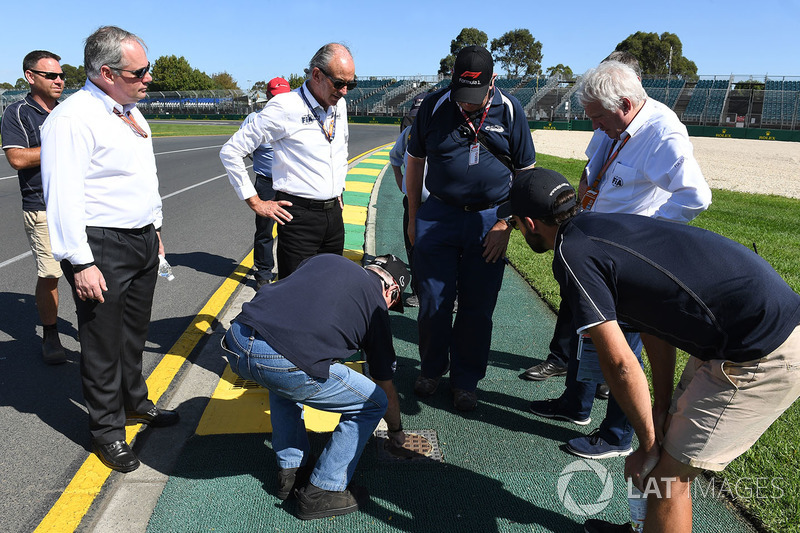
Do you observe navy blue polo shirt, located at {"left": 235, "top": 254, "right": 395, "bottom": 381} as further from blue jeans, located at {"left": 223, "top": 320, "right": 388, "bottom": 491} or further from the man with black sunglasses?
the man with black sunglasses

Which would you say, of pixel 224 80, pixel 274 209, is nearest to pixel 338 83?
pixel 274 209

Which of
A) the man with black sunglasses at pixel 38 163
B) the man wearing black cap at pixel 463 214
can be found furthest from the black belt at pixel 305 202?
the man with black sunglasses at pixel 38 163

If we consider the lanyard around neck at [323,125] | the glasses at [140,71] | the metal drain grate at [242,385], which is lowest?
the metal drain grate at [242,385]

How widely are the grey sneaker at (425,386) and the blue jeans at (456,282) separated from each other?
0.48ft

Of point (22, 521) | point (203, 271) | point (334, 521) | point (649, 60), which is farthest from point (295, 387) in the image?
point (649, 60)

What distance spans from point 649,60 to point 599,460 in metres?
93.5

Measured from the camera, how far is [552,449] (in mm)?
3498

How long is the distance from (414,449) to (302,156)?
2.08 meters

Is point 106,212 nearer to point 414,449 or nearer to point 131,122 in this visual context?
point 131,122

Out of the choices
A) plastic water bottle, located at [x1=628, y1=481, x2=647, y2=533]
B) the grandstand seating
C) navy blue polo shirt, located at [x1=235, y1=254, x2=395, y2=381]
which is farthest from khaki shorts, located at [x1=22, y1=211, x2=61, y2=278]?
the grandstand seating

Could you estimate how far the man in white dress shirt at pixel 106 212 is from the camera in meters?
2.88

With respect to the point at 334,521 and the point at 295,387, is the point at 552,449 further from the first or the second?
the point at 295,387

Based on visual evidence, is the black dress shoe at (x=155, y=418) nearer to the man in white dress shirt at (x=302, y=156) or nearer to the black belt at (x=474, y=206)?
→ the man in white dress shirt at (x=302, y=156)

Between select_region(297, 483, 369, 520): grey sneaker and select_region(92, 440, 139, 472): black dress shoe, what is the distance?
3.29 ft
